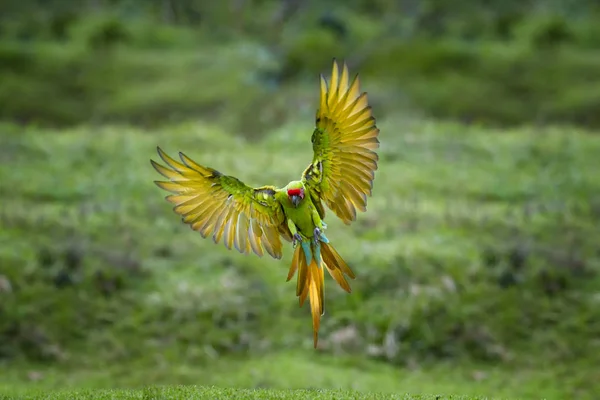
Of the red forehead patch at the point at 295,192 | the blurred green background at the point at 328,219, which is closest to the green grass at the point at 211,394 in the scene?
the red forehead patch at the point at 295,192

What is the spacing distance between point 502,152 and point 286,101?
3903 millimetres

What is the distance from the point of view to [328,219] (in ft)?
27.5

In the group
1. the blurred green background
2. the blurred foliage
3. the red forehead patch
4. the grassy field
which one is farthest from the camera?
the blurred foliage

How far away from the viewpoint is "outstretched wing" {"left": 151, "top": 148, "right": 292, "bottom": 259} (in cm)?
328

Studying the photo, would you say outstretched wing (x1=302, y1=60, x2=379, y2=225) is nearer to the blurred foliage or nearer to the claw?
the claw

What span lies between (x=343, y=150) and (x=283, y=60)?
11.1 m

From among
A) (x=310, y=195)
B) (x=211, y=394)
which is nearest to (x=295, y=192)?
(x=310, y=195)

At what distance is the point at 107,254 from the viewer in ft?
24.0

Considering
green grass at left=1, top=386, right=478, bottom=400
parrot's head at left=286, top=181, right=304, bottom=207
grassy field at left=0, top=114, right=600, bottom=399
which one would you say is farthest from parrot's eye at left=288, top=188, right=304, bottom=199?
grassy field at left=0, top=114, right=600, bottom=399

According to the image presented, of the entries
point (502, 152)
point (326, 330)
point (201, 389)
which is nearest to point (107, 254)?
point (326, 330)

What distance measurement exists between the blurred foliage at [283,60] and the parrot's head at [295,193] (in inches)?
359

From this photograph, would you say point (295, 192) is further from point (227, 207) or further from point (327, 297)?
point (327, 297)

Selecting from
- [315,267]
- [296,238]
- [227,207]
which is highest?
[227,207]

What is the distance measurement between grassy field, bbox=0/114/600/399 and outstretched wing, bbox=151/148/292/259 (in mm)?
2553
